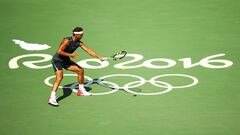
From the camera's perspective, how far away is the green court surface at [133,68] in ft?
54.4

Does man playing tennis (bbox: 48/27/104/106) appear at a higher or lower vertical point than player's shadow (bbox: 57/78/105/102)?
higher

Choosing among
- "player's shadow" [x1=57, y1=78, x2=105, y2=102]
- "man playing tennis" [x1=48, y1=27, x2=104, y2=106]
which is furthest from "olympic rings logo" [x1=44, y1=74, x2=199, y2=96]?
"man playing tennis" [x1=48, y1=27, x2=104, y2=106]

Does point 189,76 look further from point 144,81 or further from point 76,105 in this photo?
point 76,105

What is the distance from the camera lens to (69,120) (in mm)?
16750

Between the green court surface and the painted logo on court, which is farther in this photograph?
the painted logo on court

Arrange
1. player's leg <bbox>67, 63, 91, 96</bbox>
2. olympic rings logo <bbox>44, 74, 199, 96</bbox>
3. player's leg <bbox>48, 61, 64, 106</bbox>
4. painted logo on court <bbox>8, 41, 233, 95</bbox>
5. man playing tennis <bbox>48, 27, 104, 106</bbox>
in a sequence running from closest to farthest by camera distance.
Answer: man playing tennis <bbox>48, 27, 104, 106</bbox>, player's leg <bbox>48, 61, 64, 106</bbox>, player's leg <bbox>67, 63, 91, 96</bbox>, olympic rings logo <bbox>44, 74, 199, 96</bbox>, painted logo on court <bbox>8, 41, 233, 95</bbox>

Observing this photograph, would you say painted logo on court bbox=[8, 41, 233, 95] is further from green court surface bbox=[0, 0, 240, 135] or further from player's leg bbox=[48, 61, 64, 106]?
player's leg bbox=[48, 61, 64, 106]

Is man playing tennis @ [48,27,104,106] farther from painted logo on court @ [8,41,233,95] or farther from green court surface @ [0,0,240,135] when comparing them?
painted logo on court @ [8,41,233,95]

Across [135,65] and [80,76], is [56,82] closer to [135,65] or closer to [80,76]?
[80,76]

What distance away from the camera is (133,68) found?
66.5 ft

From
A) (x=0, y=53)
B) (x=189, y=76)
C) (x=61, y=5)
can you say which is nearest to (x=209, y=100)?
(x=189, y=76)

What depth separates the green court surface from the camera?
16.6 m

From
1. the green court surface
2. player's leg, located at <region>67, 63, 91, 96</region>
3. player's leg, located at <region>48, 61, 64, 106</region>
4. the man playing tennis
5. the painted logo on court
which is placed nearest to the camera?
the green court surface

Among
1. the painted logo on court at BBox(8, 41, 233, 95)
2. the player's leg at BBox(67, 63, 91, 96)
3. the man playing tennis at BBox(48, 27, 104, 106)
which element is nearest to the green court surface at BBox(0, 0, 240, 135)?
the painted logo on court at BBox(8, 41, 233, 95)
